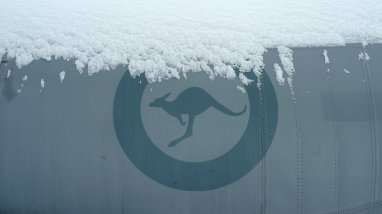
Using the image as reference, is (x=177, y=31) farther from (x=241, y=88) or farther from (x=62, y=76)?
(x=62, y=76)

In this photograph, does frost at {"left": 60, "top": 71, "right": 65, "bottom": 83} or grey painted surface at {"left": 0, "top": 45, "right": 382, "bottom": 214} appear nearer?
grey painted surface at {"left": 0, "top": 45, "right": 382, "bottom": 214}

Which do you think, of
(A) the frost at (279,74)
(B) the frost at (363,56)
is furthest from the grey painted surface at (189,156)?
(B) the frost at (363,56)

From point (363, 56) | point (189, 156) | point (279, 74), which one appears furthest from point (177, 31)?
point (363, 56)

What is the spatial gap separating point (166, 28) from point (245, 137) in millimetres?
1068

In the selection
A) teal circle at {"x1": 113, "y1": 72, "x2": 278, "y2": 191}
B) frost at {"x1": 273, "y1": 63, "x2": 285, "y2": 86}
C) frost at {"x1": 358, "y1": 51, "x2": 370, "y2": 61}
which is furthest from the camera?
frost at {"x1": 358, "y1": 51, "x2": 370, "y2": 61}

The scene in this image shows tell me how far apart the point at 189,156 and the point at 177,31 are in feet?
3.26

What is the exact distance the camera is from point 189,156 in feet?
8.48

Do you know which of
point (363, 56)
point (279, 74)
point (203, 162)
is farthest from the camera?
point (363, 56)

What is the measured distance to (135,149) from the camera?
260 cm

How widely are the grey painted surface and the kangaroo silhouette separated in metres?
0.20

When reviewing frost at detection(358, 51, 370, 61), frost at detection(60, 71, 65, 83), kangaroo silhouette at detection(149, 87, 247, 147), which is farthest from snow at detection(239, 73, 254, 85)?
frost at detection(60, 71, 65, 83)

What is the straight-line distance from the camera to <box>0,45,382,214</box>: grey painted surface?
2.61 m

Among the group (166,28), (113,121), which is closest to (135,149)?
(113,121)

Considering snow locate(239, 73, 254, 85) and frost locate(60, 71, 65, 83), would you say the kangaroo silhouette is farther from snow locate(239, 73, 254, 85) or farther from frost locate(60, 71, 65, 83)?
frost locate(60, 71, 65, 83)
